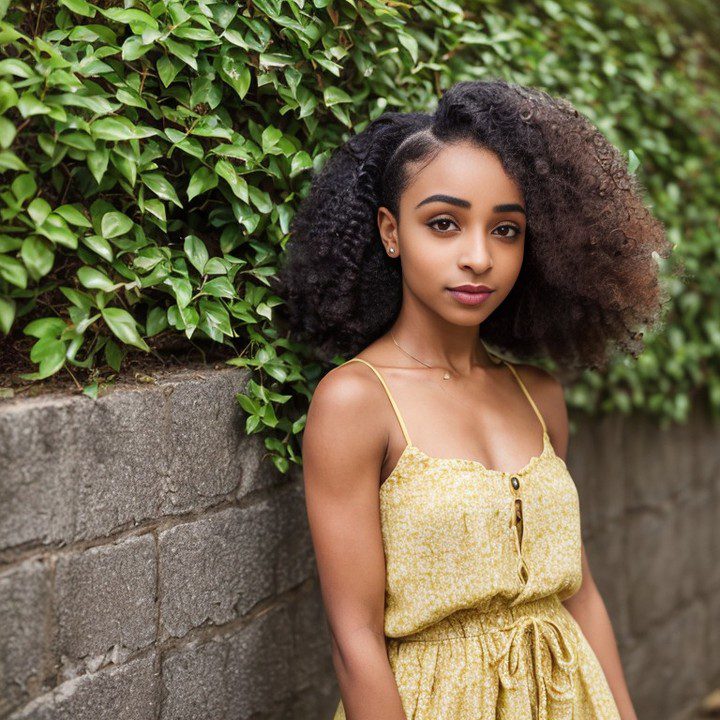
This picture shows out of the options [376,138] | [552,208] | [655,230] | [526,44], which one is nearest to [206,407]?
[376,138]

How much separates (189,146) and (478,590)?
108cm

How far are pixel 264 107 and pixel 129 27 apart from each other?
41 cm

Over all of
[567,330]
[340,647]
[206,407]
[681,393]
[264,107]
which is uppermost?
[264,107]

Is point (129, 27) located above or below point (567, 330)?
above

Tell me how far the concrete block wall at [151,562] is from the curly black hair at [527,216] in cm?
30

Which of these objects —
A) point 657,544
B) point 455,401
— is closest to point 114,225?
point 455,401

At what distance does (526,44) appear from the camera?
289 cm

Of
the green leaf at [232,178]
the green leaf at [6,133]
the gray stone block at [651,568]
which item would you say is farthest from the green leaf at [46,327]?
the gray stone block at [651,568]

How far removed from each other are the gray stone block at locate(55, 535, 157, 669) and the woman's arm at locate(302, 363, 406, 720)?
13.9 inches

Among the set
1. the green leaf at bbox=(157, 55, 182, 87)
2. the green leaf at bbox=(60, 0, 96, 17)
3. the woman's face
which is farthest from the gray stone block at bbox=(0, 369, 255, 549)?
the green leaf at bbox=(60, 0, 96, 17)

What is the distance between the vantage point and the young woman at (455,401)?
1820 millimetres

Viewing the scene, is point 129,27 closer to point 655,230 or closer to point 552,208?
point 552,208

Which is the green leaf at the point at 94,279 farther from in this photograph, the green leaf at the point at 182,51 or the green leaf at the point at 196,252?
the green leaf at the point at 182,51

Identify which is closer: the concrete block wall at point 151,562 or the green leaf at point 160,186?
the concrete block wall at point 151,562
